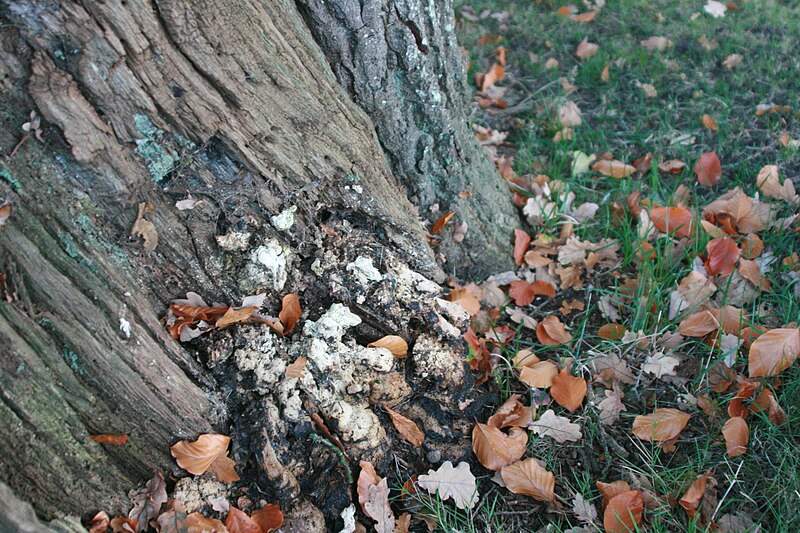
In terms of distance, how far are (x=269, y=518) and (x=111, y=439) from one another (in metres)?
0.51

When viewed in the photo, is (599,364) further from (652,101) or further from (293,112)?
(652,101)

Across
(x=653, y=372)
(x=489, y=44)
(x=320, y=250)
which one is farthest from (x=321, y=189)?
(x=489, y=44)

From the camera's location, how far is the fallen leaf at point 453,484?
81.5 inches

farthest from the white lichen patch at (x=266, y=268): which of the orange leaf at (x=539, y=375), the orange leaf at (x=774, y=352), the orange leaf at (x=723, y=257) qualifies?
the orange leaf at (x=723, y=257)

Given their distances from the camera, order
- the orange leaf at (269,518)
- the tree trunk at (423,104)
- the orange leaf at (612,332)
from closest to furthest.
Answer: the orange leaf at (269,518)
the tree trunk at (423,104)
the orange leaf at (612,332)

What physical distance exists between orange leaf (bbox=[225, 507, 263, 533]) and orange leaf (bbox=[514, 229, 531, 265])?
1.56 meters

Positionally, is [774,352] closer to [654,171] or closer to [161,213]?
[654,171]

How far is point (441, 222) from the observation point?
8.60 ft

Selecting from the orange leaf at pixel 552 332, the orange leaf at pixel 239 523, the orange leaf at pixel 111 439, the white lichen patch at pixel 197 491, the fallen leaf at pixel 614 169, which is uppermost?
the orange leaf at pixel 111 439

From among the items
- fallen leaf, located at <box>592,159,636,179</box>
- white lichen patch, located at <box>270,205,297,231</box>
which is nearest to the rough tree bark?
white lichen patch, located at <box>270,205,297,231</box>

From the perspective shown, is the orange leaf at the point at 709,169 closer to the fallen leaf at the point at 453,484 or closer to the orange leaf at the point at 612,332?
the orange leaf at the point at 612,332

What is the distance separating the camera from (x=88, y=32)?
4.94 feet

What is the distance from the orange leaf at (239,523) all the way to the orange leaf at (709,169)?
250 cm

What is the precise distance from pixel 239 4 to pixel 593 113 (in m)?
2.35
